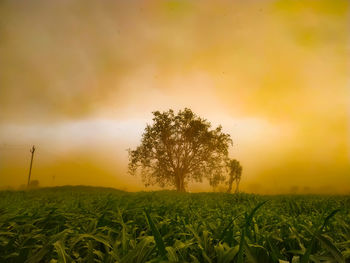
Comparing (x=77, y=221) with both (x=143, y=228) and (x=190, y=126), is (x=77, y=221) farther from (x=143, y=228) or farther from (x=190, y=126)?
(x=190, y=126)

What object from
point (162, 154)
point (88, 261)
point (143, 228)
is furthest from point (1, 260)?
point (162, 154)

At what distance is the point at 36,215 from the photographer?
332 cm

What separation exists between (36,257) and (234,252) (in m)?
1.05

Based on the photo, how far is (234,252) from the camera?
1424 millimetres

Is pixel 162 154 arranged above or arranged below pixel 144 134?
below

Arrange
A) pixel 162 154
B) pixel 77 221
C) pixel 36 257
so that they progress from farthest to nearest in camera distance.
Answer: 1. pixel 162 154
2. pixel 77 221
3. pixel 36 257

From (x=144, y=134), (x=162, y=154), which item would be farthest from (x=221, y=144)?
(x=144, y=134)

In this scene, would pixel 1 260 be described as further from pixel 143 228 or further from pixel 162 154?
pixel 162 154

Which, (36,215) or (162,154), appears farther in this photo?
(162,154)

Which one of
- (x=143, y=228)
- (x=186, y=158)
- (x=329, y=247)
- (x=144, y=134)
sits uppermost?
(x=144, y=134)

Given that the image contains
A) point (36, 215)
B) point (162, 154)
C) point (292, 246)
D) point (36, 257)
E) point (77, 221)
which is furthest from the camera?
point (162, 154)

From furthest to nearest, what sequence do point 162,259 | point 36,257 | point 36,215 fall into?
point 36,215 < point 36,257 < point 162,259

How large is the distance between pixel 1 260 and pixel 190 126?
1713 inches

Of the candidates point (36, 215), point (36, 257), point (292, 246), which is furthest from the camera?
point (36, 215)
